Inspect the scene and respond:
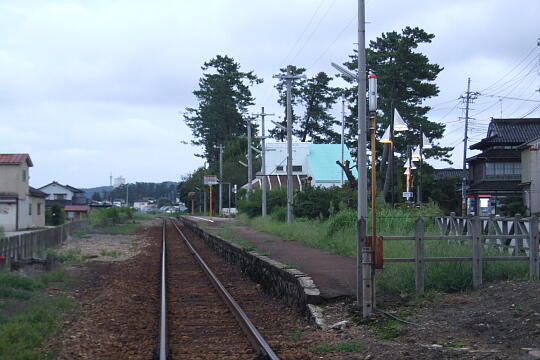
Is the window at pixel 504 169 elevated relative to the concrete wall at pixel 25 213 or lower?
elevated

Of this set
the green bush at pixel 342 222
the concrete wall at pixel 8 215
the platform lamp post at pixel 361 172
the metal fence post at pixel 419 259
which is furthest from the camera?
the concrete wall at pixel 8 215

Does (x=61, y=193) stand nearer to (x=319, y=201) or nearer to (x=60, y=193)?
(x=60, y=193)

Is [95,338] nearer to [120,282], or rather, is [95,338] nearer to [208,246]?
[120,282]

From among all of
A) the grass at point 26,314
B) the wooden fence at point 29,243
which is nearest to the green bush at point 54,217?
the wooden fence at point 29,243

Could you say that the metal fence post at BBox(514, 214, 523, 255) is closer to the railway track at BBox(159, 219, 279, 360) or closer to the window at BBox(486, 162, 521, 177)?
the railway track at BBox(159, 219, 279, 360)

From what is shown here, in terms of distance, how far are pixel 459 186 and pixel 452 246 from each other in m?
46.3

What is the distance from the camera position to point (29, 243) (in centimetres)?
2023

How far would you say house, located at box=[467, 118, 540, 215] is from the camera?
1917 inches

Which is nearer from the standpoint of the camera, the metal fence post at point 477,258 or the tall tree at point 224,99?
the metal fence post at point 477,258

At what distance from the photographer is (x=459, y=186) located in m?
56.3

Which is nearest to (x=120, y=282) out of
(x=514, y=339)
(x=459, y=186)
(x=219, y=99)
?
(x=514, y=339)

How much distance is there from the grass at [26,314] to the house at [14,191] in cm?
3485

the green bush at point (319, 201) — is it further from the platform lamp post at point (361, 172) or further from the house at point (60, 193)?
the house at point (60, 193)

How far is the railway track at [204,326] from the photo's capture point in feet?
27.7
